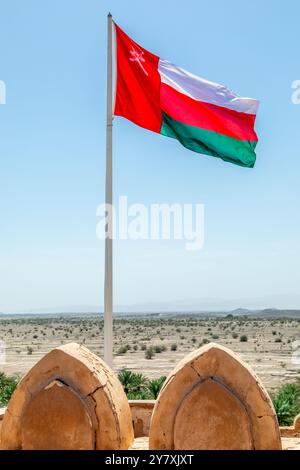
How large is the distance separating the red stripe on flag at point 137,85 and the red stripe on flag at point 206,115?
0.23m

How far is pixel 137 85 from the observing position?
472 inches

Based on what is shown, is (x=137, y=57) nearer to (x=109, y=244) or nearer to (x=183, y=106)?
(x=183, y=106)

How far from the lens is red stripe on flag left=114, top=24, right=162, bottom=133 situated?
11859 millimetres

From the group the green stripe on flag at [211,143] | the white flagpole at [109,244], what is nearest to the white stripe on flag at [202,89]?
the green stripe on flag at [211,143]

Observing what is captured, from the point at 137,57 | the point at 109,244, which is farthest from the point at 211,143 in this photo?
the point at 109,244

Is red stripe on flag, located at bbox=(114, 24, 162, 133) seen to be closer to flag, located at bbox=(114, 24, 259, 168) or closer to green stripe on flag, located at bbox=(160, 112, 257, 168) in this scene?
flag, located at bbox=(114, 24, 259, 168)

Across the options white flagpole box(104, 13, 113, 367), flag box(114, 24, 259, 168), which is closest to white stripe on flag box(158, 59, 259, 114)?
flag box(114, 24, 259, 168)

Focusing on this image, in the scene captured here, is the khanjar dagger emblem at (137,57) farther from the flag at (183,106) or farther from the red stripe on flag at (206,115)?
the red stripe on flag at (206,115)

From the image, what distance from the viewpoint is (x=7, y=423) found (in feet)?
23.1

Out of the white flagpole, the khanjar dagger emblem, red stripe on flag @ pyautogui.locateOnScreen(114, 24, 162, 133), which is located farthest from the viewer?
the khanjar dagger emblem

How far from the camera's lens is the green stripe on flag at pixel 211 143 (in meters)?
12.1

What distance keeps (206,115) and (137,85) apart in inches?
61.2

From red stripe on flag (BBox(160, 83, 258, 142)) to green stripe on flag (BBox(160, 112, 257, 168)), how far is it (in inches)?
4.0

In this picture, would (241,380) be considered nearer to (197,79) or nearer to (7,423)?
(7,423)
